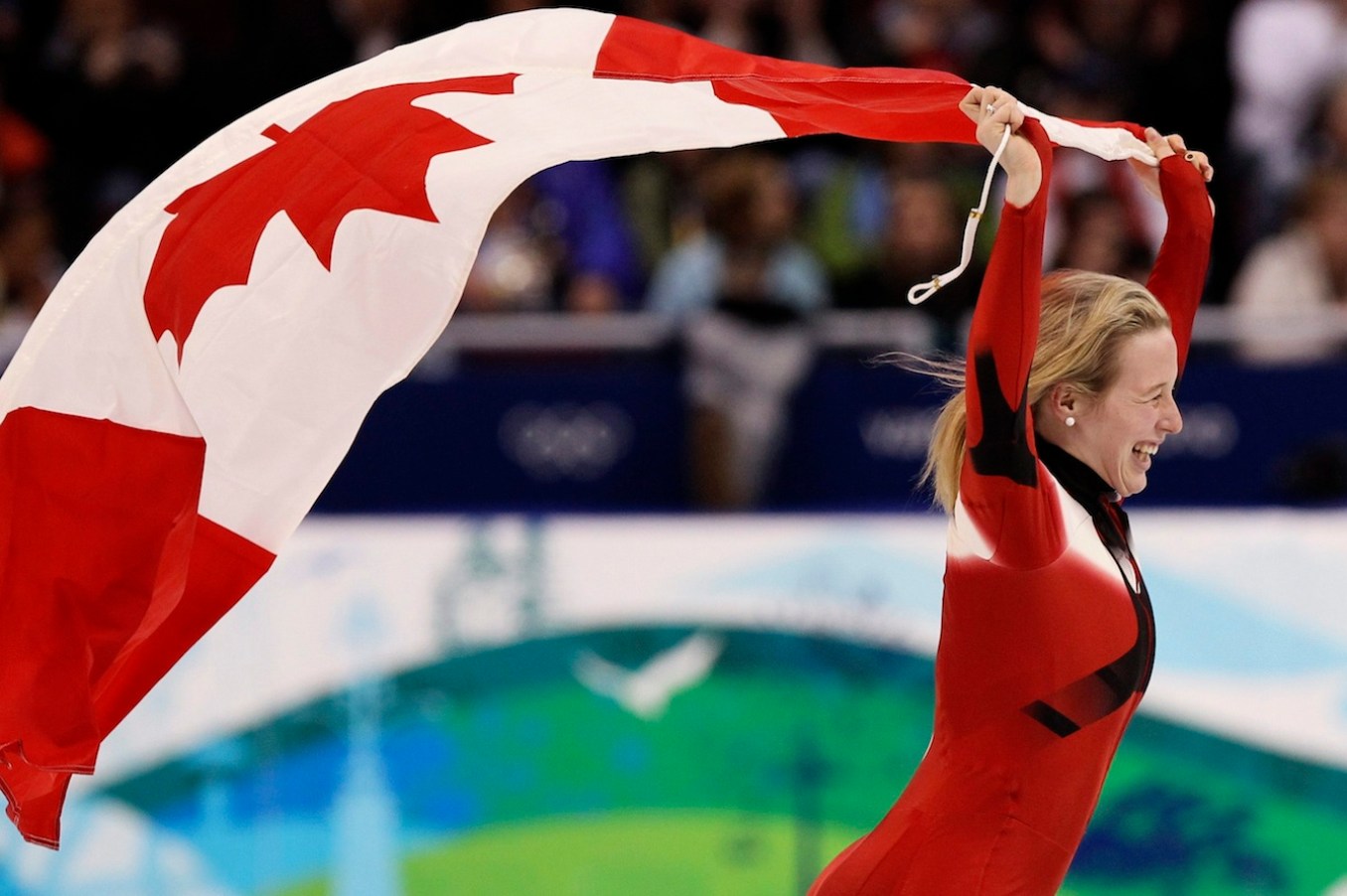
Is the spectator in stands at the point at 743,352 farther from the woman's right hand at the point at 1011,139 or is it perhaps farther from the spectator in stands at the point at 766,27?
the woman's right hand at the point at 1011,139

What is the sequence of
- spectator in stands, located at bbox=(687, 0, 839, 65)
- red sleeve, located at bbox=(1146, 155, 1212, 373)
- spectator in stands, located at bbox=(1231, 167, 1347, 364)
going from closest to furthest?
red sleeve, located at bbox=(1146, 155, 1212, 373) → spectator in stands, located at bbox=(1231, 167, 1347, 364) → spectator in stands, located at bbox=(687, 0, 839, 65)

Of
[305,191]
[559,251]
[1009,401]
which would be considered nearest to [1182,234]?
[1009,401]

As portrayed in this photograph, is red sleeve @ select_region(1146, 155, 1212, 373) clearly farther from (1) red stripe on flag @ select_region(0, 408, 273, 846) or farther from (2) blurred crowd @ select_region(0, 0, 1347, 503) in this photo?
(2) blurred crowd @ select_region(0, 0, 1347, 503)

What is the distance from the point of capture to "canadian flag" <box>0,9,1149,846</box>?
11.8ft

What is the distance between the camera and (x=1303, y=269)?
7.05 metres

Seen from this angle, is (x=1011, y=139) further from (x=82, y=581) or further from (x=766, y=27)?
(x=766, y=27)

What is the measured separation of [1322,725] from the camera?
5664 millimetres

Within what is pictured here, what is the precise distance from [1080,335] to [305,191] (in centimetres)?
145

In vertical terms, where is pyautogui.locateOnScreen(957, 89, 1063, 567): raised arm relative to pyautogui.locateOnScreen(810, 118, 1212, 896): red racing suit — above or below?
above

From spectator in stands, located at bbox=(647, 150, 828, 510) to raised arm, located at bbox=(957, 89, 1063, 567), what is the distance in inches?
127

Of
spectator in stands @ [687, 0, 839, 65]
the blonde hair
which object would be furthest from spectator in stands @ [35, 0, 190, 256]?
the blonde hair

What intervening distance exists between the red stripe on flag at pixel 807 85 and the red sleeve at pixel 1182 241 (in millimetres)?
410

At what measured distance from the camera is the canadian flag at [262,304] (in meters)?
3.60

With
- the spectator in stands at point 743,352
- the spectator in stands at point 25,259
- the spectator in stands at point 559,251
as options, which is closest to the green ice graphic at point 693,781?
the spectator in stands at point 743,352
